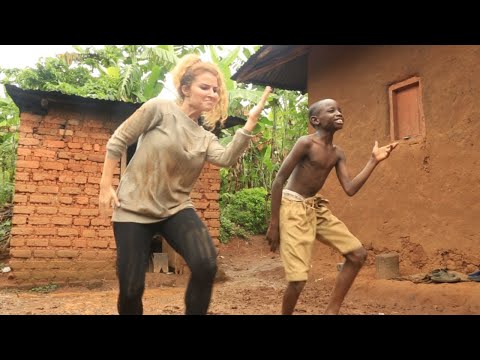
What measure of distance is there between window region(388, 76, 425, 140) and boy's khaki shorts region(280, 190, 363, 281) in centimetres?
240

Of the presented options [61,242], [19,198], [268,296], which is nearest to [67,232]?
[61,242]

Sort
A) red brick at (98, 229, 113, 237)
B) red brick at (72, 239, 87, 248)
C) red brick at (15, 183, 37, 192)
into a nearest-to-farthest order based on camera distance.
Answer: red brick at (15, 183, 37, 192) < red brick at (72, 239, 87, 248) < red brick at (98, 229, 113, 237)

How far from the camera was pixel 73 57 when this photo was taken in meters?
13.5

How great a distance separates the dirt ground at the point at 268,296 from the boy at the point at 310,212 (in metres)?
1.21

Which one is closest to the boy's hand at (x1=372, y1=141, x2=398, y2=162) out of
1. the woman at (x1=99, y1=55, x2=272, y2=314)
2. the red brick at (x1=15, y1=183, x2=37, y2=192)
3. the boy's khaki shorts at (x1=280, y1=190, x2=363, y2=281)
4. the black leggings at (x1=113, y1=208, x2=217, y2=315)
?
the boy's khaki shorts at (x1=280, y1=190, x2=363, y2=281)

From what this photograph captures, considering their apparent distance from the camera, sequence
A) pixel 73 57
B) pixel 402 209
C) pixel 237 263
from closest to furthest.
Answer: pixel 402 209 → pixel 237 263 → pixel 73 57

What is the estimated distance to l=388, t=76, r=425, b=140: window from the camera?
5270 mm

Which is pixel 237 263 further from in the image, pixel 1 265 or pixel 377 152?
pixel 377 152

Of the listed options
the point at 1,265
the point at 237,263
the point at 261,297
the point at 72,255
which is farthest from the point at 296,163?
the point at 237,263

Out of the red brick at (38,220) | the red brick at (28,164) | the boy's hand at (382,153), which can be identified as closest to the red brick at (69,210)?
the red brick at (38,220)

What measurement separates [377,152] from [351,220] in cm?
270

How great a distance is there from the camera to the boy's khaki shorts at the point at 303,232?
315 centimetres

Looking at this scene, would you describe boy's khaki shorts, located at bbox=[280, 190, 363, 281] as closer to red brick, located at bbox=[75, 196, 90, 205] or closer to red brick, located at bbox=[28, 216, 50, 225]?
red brick, located at bbox=[75, 196, 90, 205]
